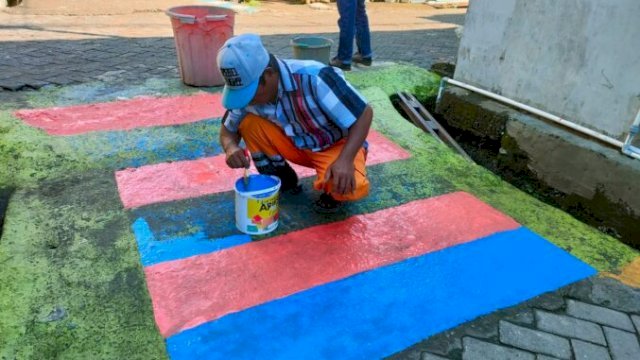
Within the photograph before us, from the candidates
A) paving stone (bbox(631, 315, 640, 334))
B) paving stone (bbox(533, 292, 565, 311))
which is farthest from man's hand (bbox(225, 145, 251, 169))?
paving stone (bbox(631, 315, 640, 334))

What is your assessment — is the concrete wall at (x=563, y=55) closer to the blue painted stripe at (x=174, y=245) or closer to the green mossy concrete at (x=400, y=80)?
the green mossy concrete at (x=400, y=80)

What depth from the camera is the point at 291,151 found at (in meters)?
2.56

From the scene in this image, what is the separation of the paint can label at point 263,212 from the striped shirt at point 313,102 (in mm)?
396

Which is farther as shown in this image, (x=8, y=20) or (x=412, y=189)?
(x=8, y=20)

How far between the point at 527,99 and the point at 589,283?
1.69 meters

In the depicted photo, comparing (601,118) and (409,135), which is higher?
(601,118)

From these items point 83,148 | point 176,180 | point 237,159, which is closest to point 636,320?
point 237,159

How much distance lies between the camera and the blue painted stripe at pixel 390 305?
5.74 feet

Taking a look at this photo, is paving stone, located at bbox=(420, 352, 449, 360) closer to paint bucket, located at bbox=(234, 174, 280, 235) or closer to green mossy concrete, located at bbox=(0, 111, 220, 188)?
paint bucket, located at bbox=(234, 174, 280, 235)

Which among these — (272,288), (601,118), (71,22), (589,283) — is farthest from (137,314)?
(71,22)

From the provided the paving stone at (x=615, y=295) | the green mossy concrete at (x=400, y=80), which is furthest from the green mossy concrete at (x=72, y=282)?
the green mossy concrete at (x=400, y=80)

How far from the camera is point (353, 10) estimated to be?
15.9ft

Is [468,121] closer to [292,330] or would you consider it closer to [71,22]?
[292,330]

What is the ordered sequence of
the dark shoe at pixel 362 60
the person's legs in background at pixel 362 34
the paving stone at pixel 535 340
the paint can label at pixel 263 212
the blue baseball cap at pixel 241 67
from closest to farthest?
the paving stone at pixel 535 340, the blue baseball cap at pixel 241 67, the paint can label at pixel 263 212, the person's legs in background at pixel 362 34, the dark shoe at pixel 362 60
